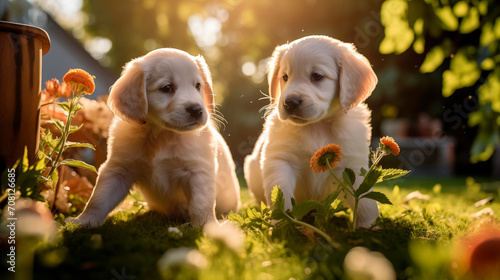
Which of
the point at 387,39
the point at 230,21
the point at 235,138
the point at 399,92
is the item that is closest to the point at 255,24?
the point at 230,21

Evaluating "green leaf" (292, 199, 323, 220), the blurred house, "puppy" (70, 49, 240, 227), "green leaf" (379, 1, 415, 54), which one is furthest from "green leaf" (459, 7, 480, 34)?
the blurred house

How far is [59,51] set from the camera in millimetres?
9359

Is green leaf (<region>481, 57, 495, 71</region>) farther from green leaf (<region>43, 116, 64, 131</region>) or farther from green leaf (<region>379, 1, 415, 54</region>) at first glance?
green leaf (<region>43, 116, 64, 131</region>)

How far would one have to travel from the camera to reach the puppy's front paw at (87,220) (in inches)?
97.1

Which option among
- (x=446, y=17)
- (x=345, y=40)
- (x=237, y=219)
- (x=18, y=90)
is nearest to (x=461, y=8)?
(x=446, y=17)

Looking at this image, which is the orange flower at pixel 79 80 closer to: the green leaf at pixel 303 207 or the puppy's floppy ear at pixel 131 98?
the puppy's floppy ear at pixel 131 98

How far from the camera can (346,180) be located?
2.29 metres

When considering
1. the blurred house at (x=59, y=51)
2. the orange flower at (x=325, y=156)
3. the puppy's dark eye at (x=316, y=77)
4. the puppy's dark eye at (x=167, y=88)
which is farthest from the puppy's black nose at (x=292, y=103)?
the blurred house at (x=59, y=51)

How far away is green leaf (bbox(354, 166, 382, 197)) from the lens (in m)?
2.24

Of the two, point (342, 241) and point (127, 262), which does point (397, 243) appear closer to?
point (342, 241)

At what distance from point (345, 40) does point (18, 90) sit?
7.71 metres

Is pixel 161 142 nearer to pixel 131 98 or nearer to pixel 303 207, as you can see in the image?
pixel 131 98

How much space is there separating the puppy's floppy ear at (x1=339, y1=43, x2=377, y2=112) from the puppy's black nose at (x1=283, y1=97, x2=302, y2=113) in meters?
0.34

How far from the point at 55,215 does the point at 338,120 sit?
6.69ft
